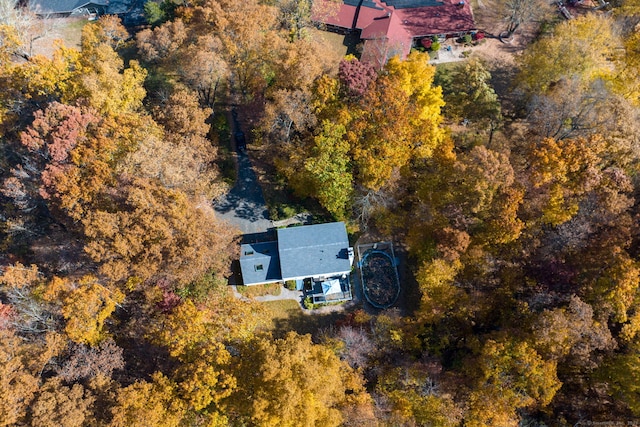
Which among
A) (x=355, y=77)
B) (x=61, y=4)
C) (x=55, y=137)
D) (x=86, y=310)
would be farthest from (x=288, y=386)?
(x=61, y=4)

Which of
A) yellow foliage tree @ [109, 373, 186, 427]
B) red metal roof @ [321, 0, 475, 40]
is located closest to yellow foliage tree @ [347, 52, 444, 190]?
red metal roof @ [321, 0, 475, 40]

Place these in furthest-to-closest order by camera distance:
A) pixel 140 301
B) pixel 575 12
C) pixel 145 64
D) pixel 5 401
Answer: pixel 575 12 < pixel 145 64 < pixel 140 301 < pixel 5 401

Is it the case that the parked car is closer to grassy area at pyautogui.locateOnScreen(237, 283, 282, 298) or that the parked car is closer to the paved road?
the paved road

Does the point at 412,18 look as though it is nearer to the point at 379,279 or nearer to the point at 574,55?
the point at 574,55

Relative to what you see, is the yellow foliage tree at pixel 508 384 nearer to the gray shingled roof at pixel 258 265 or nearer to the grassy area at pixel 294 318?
the grassy area at pixel 294 318

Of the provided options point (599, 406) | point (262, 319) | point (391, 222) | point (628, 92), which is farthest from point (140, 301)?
point (628, 92)

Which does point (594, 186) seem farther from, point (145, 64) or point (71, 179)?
point (145, 64)
